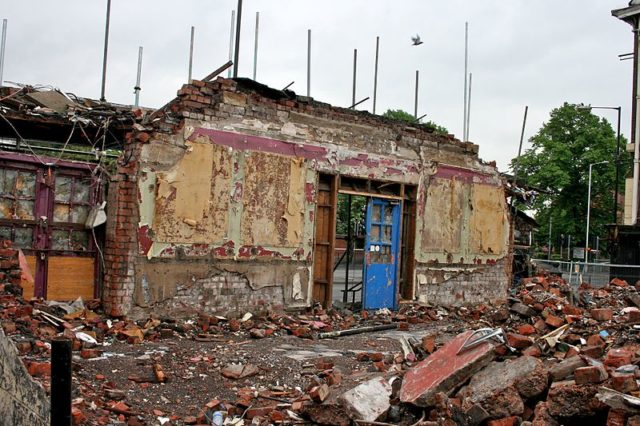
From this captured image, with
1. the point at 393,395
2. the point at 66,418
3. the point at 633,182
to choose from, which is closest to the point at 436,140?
the point at 393,395

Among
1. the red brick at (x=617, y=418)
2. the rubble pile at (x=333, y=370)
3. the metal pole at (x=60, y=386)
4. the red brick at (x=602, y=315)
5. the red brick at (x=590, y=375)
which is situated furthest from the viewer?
the red brick at (x=602, y=315)

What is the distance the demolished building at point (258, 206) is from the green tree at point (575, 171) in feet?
82.1

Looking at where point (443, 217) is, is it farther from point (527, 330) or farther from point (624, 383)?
point (624, 383)

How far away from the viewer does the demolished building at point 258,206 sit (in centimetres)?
891

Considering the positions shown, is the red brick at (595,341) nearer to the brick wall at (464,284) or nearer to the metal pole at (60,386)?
the metal pole at (60,386)

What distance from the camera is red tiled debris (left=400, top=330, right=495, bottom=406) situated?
5.40 metres

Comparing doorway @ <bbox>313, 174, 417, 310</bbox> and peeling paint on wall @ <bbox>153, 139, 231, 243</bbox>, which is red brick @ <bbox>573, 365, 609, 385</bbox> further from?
doorway @ <bbox>313, 174, 417, 310</bbox>

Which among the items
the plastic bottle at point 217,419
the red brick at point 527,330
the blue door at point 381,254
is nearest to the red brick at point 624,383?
the red brick at point 527,330

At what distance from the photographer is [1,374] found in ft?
10.1

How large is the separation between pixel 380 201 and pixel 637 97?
1688cm

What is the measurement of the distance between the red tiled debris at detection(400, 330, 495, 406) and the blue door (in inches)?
228

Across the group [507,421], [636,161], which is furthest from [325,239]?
[636,161]

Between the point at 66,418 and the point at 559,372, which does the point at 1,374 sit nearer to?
the point at 66,418

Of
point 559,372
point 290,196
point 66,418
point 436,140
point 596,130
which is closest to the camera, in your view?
point 66,418
